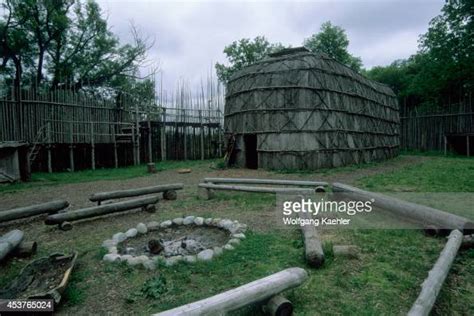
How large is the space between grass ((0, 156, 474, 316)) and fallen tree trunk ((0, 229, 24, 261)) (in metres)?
0.21

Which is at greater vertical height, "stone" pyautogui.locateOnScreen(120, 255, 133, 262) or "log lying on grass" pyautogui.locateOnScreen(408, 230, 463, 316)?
"log lying on grass" pyautogui.locateOnScreen(408, 230, 463, 316)

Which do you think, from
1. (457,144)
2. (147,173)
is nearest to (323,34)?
(457,144)

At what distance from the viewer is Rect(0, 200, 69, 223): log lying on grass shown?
562 cm

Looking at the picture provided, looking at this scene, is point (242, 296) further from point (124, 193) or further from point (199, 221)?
point (124, 193)

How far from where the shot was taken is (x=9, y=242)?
422cm

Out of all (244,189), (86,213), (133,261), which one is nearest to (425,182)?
(244,189)

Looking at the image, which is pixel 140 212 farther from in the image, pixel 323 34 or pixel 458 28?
pixel 323 34

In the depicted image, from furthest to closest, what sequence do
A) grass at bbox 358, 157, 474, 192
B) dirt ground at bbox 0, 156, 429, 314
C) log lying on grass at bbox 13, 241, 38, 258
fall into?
grass at bbox 358, 157, 474, 192
log lying on grass at bbox 13, 241, 38, 258
dirt ground at bbox 0, 156, 429, 314

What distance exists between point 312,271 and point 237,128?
1250cm

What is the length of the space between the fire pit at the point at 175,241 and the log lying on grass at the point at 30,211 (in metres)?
2.17

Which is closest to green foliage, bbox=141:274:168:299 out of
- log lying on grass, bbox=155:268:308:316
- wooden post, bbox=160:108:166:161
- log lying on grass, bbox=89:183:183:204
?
log lying on grass, bbox=155:268:308:316

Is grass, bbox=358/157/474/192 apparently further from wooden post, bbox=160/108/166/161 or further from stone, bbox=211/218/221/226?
wooden post, bbox=160/108/166/161

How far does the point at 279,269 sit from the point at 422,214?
322 cm

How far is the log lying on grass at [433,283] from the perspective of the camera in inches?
98.2
